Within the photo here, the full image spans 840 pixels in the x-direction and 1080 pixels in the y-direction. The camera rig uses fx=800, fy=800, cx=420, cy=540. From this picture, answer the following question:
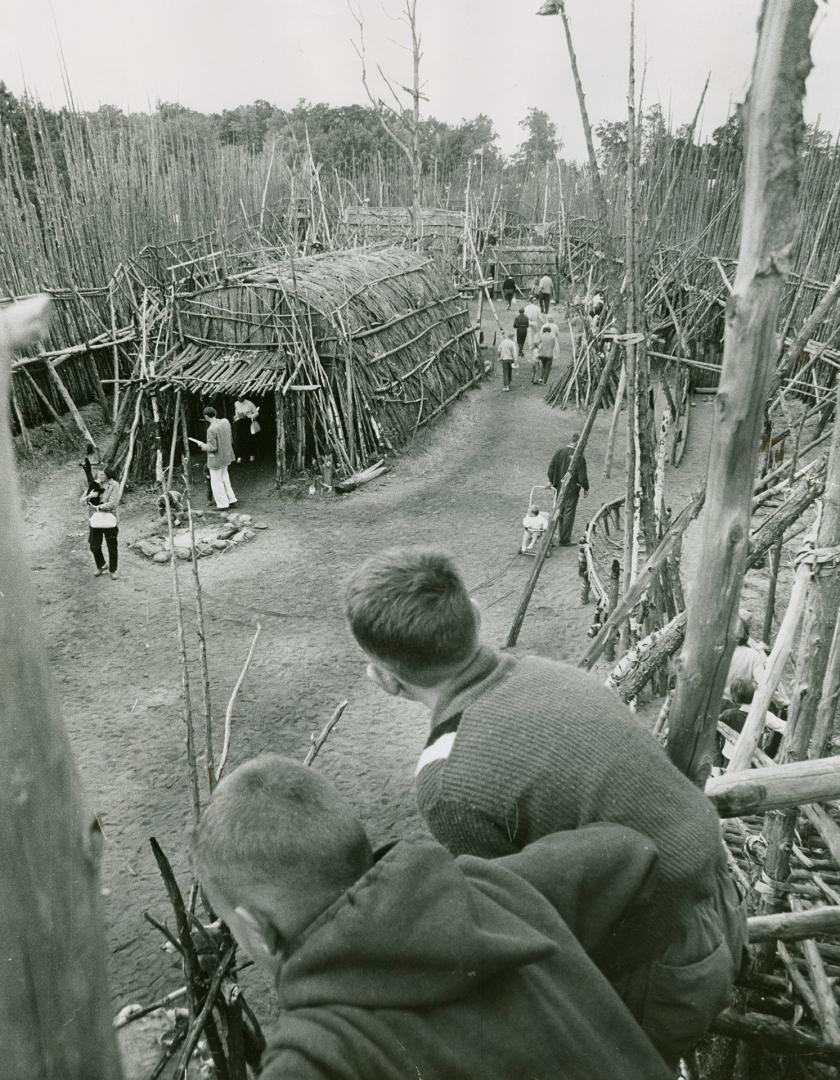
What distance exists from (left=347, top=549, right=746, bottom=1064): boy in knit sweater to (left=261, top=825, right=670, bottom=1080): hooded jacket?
0.88ft

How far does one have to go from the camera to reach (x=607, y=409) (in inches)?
602

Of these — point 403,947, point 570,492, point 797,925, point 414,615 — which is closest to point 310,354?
point 570,492

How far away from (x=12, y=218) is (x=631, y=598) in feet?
38.3

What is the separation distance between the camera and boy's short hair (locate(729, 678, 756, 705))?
4906 mm

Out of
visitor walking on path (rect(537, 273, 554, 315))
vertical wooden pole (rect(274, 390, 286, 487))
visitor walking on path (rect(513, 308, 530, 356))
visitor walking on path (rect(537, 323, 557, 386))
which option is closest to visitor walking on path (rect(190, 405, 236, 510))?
vertical wooden pole (rect(274, 390, 286, 487))

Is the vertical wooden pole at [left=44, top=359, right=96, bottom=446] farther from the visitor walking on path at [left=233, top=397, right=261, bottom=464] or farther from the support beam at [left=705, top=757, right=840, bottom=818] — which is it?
the support beam at [left=705, top=757, right=840, bottom=818]

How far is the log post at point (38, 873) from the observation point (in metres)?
0.80

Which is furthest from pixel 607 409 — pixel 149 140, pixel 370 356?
pixel 149 140

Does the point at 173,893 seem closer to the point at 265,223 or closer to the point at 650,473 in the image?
the point at 650,473

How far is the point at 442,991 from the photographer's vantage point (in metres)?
1.07

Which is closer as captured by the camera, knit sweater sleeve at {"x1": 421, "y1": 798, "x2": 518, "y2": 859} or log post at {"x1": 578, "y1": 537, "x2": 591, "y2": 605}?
knit sweater sleeve at {"x1": 421, "y1": 798, "x2": 518, "y2": 859}

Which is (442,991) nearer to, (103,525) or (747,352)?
(747,352)

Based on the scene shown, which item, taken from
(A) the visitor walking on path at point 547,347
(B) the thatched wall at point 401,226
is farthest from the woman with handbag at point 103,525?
(B) the thatched wall at point 401,226

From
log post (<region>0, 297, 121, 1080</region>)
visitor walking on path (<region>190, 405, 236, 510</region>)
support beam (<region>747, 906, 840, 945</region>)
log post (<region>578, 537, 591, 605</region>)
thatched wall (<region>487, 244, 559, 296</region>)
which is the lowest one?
log post (<region>578, 537, 591, 605</region>)
